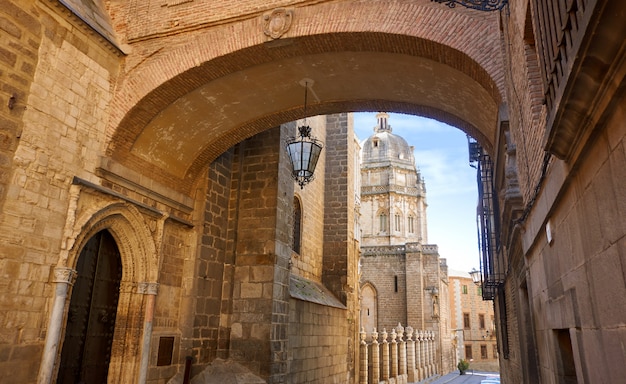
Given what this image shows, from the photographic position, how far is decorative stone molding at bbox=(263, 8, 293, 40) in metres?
6.27

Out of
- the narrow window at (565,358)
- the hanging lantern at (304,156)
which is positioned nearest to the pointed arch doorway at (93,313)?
the hanging lantern at (304,156)

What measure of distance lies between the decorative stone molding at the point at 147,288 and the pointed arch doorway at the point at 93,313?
383mm

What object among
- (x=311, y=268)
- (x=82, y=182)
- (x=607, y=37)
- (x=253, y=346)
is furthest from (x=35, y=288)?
(x=311, y=268)

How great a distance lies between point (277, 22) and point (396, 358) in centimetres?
1936

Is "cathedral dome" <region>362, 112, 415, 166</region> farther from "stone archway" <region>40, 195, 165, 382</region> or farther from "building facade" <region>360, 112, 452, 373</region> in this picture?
"stone archway" <region>40, 195, 165, 382</region>

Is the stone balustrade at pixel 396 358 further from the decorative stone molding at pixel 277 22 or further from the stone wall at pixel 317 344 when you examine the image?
the decorative stone molding at pixel 277 22

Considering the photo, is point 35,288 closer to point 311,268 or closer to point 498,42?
point 498,42

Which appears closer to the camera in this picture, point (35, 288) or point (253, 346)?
point (35, 288)

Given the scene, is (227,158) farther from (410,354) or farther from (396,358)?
→ (410,354)

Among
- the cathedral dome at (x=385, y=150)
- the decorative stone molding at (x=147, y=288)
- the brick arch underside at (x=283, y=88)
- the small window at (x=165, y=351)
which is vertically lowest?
the small window at (x=165, y=351)

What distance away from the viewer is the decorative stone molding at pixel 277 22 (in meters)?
6.27

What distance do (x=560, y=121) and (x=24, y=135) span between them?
5.55 metres

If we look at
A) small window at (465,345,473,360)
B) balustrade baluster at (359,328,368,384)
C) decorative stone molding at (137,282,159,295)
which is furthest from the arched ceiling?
small window at (465,345,473,360)

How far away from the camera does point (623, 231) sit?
176cm
